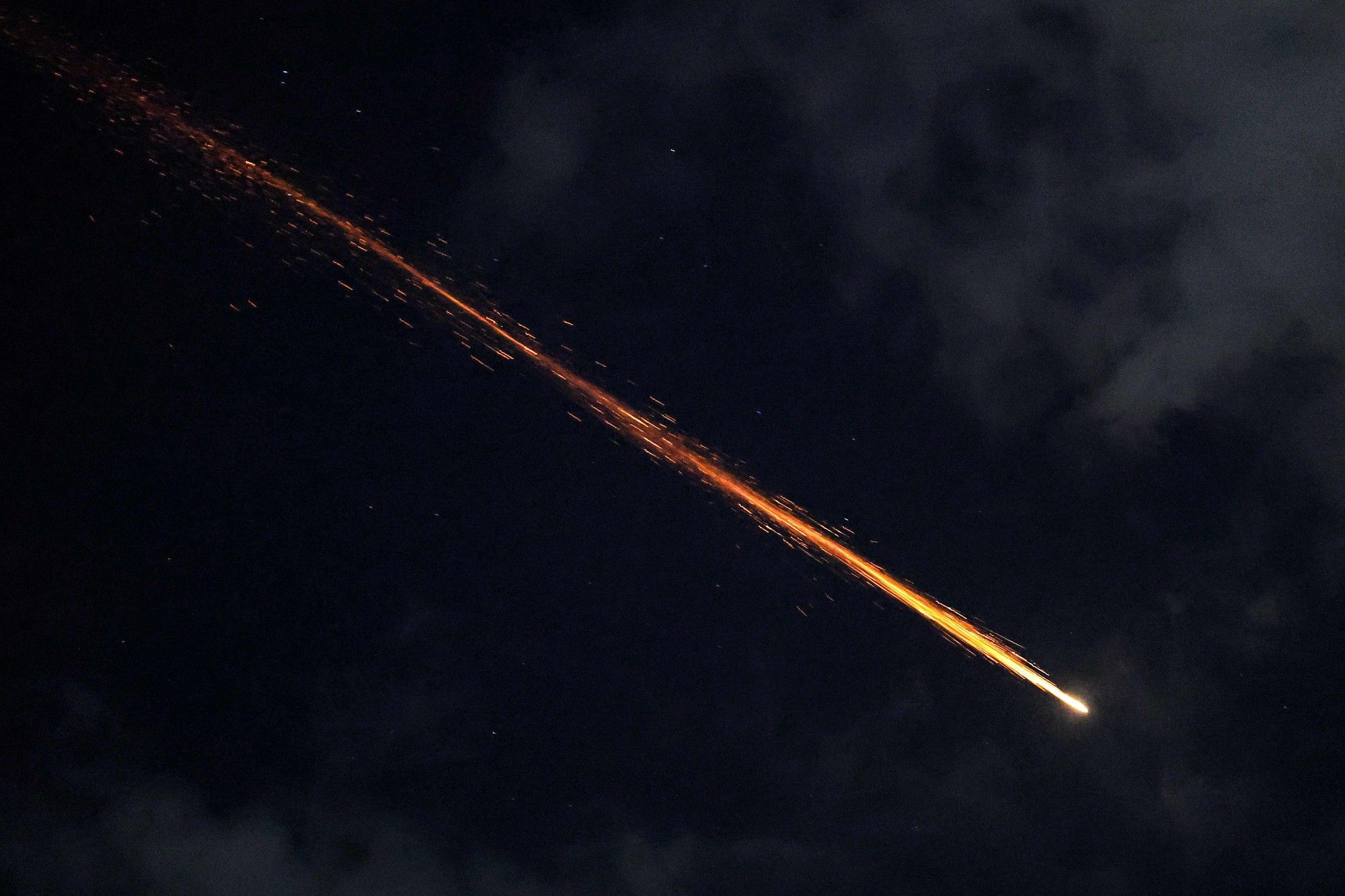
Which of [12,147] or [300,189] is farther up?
[300,189]

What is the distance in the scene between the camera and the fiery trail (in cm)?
327

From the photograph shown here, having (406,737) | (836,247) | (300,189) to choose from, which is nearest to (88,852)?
(406,737)

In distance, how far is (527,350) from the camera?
3279mm

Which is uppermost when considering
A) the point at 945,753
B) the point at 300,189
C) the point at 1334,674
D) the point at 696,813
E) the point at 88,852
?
the point at 1334,674

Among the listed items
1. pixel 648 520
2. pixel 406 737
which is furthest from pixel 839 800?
pixel 406 737

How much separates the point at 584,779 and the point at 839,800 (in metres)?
0.68

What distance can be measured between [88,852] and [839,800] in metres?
1.98

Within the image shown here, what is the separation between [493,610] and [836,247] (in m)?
1.33

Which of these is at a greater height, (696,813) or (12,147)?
(12,147)

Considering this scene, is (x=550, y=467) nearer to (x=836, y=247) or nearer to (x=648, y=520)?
(x=648, y=520)

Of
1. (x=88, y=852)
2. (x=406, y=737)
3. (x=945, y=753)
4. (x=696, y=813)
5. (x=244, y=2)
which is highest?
(x=244, y=2)

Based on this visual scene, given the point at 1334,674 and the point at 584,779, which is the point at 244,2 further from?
the point at 1334,674

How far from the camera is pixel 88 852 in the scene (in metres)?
3.25

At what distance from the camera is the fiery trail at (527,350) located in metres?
3.27
